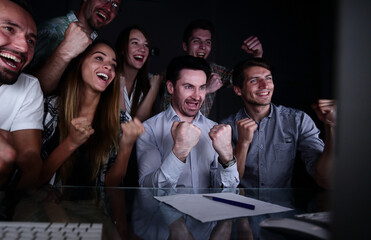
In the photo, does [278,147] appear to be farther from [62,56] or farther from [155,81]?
[62,56]

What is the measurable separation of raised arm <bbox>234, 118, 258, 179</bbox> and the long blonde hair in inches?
25.9

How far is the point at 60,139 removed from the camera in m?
1.42

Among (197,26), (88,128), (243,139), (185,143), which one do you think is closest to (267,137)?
(243,139)

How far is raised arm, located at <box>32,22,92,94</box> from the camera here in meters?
1.42

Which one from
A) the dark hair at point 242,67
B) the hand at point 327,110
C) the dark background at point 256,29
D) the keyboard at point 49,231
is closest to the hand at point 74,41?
the dark background at point 256,29

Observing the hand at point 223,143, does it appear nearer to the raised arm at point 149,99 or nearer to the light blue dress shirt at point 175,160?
the light blue dress shirt at point 175,160

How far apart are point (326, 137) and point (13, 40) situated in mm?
1567

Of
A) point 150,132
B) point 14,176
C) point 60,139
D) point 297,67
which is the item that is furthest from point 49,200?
point 297,67

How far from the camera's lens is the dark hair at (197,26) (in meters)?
1.71

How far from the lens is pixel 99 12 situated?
1.58 m

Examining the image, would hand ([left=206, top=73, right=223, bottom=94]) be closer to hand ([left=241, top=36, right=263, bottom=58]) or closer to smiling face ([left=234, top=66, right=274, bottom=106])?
smiling face ([left=234, top=66, right=274, bottom=106])

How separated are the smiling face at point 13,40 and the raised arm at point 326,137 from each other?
53.9 inches

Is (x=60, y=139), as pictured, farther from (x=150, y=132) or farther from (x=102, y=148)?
(x=150, y=132)

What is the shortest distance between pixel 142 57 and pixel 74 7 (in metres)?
0.44
